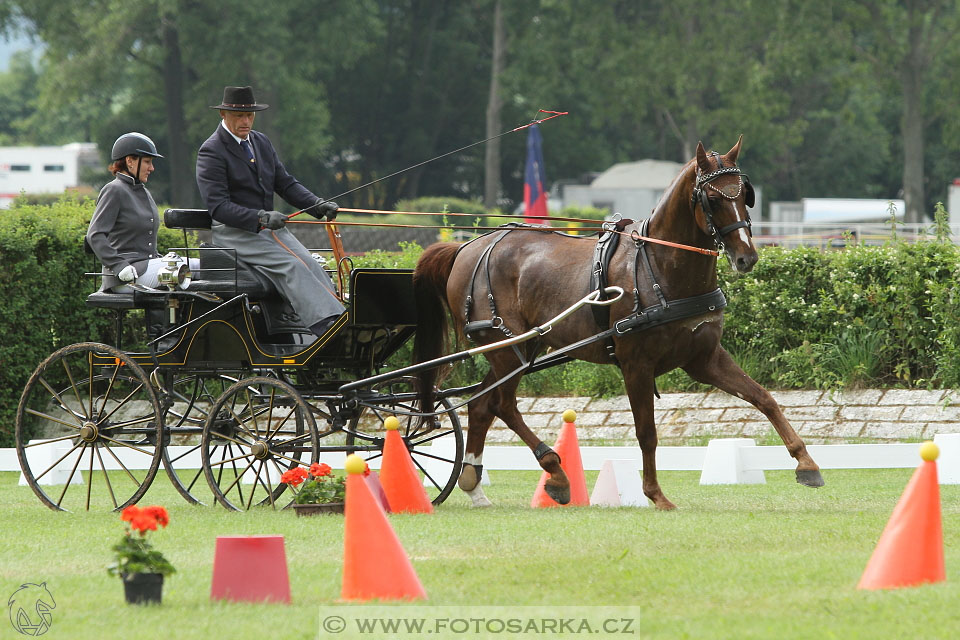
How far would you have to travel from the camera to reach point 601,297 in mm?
8430

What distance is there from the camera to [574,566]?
611cm

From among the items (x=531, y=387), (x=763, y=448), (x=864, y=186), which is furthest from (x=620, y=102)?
(x=763, y=448)

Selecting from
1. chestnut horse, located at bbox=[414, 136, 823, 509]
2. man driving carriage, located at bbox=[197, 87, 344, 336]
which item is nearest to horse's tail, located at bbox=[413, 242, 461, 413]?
chestnut horse, located at bbox=[414, 136, 823, 509]

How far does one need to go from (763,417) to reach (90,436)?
626 cm

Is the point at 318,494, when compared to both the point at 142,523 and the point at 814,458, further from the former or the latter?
the point at 814,458

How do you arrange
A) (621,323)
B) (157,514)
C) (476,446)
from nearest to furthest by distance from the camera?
(157,514) < (621,323) < (476,446)

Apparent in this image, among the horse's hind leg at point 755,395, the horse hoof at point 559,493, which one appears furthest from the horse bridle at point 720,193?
the horse hoof at point 559,493

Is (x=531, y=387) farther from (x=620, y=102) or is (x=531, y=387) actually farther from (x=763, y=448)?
(x=620, y=102)

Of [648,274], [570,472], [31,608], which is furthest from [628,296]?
[31,608]

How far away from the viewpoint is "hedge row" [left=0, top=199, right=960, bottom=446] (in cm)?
1213

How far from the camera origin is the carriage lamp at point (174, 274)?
887cm

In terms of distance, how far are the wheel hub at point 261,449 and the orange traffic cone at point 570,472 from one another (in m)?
1.85

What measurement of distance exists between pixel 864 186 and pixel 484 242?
160 ft

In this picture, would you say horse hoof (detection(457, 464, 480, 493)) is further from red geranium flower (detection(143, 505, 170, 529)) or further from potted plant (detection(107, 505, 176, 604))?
potted plant (detection(107, 505, 176, 604))
